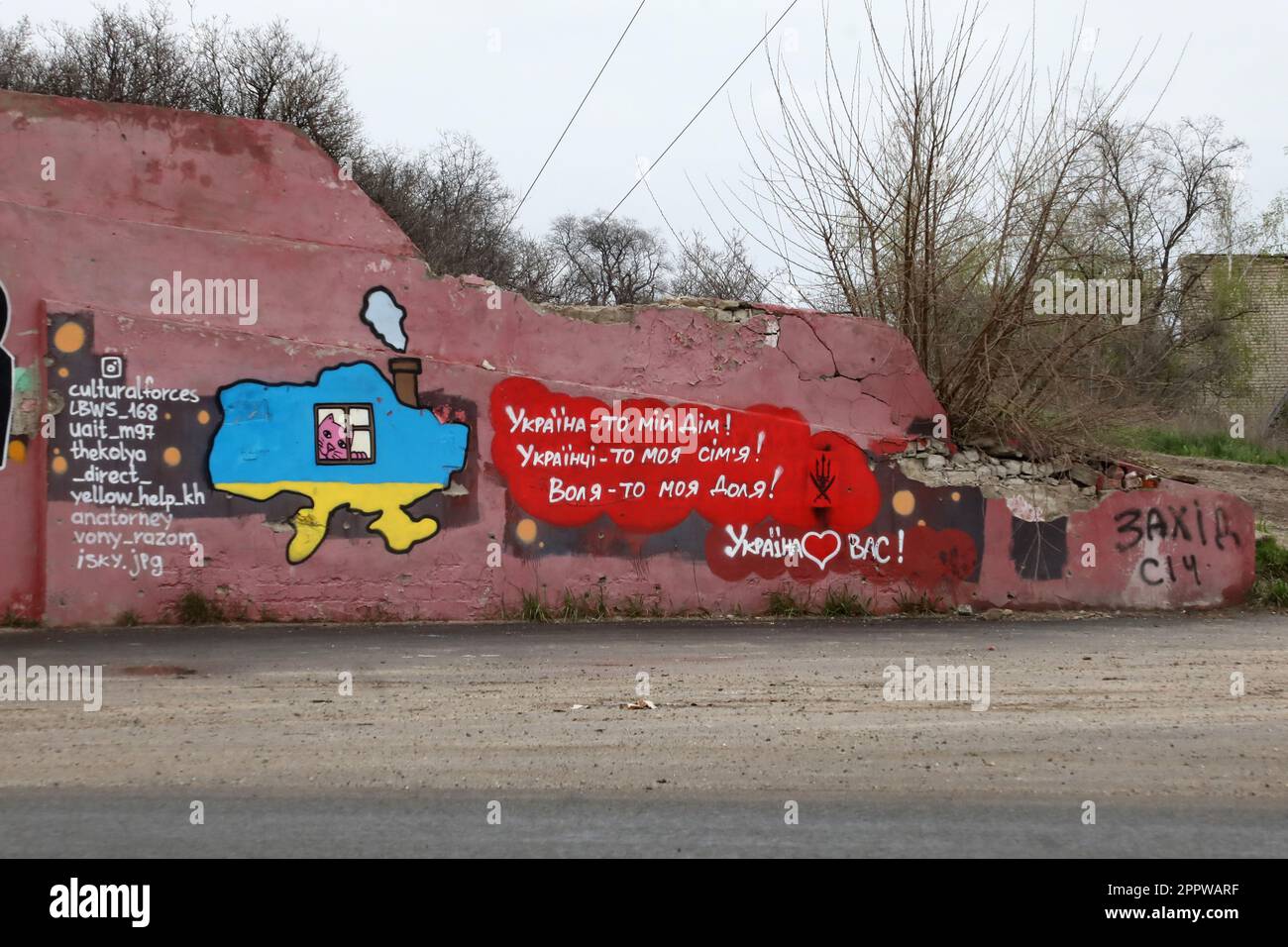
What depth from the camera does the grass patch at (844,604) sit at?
11844mm

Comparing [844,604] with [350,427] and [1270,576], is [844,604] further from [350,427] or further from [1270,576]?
[350,427]

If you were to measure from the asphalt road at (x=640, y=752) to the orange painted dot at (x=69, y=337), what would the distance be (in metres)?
2.75

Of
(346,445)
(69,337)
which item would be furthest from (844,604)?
(69,337)

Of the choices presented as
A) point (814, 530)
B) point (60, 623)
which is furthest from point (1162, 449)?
point (60, 623)

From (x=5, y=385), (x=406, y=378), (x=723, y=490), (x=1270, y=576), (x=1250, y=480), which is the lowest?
(x=1270, y=576)

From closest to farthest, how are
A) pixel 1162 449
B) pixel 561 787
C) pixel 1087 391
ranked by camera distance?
1. pixel 561 787
2. pixel 1087 391
3. pixel 1162 449

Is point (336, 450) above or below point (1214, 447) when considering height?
below

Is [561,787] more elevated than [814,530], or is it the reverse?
[814,530]

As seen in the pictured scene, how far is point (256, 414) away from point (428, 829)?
23.0ft

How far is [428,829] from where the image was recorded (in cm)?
494

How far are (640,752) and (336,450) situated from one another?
6064 millimetres

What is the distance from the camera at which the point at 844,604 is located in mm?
11859

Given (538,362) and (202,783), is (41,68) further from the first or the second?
(202,783)

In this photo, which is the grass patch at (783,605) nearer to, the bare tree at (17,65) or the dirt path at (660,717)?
the dirt path at (660,717)
